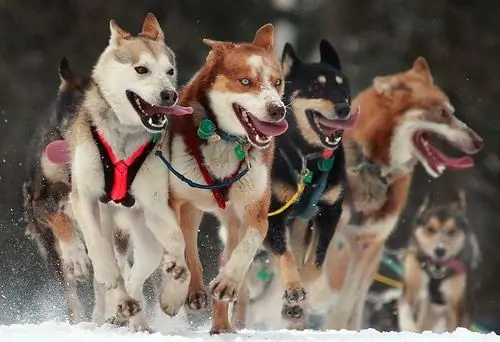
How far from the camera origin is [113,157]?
3588 millimetres

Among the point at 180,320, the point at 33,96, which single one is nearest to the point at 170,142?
the point at 180,320

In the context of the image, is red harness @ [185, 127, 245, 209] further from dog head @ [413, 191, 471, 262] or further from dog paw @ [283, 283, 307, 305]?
dog head @ [413, 191, 471, 262]

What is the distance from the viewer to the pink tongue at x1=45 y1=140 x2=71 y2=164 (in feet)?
13.1

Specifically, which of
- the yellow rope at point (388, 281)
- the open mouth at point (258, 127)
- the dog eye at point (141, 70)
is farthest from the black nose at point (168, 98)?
the yellow rope at point (388, 281)

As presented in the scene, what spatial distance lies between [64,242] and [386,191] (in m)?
1.98

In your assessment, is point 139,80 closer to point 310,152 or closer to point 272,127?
point 272,127

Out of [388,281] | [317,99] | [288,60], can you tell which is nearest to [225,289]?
[317,99]

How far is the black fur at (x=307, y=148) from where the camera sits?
4.33 m

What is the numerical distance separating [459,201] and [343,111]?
4356 mm

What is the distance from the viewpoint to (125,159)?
141 inches

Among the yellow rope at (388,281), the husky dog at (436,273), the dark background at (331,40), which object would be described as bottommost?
the yellow rope at (388,281)

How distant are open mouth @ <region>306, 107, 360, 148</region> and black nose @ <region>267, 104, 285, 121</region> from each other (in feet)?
2.94

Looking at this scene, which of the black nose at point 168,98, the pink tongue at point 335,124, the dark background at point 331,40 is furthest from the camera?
the dark background at point 331,40

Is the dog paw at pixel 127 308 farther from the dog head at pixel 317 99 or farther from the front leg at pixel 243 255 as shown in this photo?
the dog head at pixel 317 99
